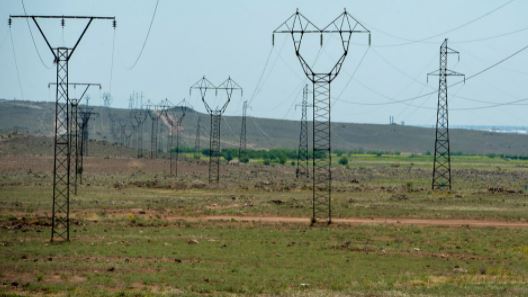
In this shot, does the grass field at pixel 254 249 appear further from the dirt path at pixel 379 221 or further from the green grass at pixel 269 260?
the dirt path at pixel 379 221

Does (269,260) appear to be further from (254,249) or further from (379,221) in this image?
(379,221)

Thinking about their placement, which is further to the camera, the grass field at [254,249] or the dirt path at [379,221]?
the dirt path at [379,221]

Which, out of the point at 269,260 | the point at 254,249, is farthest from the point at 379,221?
the point at 269,260

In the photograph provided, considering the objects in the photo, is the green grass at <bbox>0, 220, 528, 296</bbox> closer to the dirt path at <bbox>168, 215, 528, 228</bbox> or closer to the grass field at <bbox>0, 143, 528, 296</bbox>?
the grass field at <bbox>0, 143, 528, 296</bbox>

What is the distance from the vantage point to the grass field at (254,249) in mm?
33344

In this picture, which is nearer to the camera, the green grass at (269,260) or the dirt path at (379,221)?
the green grass at (269,260)

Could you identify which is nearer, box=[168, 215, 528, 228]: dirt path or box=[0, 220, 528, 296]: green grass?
box=[0, 220, 528, 296]: green grass

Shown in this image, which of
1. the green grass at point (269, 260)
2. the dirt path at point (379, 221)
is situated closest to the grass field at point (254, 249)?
the green grass at point (269, 260)

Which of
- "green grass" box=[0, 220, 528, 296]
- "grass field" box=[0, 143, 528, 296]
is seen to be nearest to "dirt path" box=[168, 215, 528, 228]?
"grass field" box=[0, 143, 528, 296]

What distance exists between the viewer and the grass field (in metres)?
33.3

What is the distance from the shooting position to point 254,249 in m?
45.2

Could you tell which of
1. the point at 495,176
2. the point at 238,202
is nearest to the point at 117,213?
the point at 238,202

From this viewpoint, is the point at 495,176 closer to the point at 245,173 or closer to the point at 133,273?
the point at 245,173

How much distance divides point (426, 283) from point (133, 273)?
33.6ft
